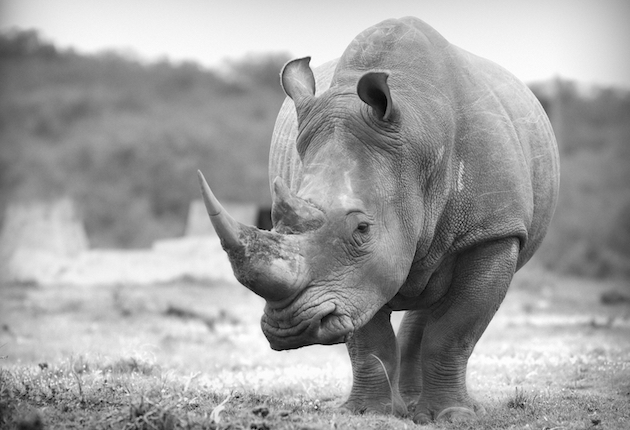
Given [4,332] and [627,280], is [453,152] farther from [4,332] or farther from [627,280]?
[627,280]

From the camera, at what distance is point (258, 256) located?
15.1ft

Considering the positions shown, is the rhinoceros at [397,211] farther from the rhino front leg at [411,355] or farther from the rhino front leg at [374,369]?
the rhino front leg at [411,355]

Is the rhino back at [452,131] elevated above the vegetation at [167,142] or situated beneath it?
situated beneath

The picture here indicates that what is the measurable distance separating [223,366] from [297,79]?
3924 mm

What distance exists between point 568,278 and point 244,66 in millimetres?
29402

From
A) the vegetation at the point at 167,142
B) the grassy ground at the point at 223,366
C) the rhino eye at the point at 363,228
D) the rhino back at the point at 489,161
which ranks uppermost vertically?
the vegetation at the point at 167,142

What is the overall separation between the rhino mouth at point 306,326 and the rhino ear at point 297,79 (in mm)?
1544

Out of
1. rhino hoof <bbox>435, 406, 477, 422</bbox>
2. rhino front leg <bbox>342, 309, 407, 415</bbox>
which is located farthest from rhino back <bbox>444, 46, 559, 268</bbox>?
rhino hoof <bbox>435, 406, 477, 422</bbox>

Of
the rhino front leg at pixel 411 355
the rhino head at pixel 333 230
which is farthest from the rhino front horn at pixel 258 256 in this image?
the rhino front leg at pixel 411 355

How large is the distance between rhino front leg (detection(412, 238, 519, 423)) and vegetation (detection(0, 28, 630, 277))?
20.2 meters

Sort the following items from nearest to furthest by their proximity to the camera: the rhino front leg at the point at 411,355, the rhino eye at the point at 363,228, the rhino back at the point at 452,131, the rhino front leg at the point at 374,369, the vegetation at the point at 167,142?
the rhino eye at the point at 363,228 → the rhino back at the point at 452,131 → the rhino front leg at the point at 374,369 → the rhino front leg at the point at 411,355 → the vegetation at the point at 167,142

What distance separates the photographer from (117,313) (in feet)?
44.7

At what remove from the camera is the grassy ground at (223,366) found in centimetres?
504

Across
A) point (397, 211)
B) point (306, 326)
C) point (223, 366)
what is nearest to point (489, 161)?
point (397, 211)
